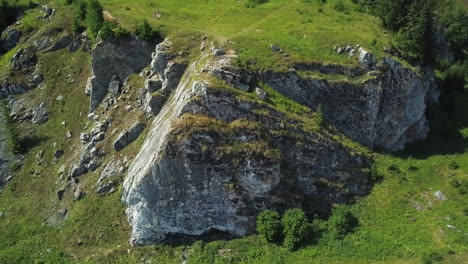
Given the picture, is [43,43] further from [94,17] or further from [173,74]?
[173,74]

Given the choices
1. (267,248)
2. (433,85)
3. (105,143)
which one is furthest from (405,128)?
(105,143)

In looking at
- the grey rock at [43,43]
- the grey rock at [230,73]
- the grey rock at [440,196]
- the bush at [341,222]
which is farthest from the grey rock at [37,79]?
the grey rock at [440,196]

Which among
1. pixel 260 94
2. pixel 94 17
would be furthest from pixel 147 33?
pixel 260 94

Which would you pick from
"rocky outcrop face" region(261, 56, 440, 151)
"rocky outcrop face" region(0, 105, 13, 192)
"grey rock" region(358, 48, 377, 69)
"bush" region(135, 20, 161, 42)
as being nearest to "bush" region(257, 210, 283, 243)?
"rocky outcrop face" region(261, 56, 440, 151)

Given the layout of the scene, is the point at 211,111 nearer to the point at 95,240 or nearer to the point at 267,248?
the point at 267,248

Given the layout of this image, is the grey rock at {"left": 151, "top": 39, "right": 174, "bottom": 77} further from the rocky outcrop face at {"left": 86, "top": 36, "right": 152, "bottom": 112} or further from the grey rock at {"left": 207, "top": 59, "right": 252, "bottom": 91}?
the grey rock at {"left": 207, "top": 59, "right": 252, "bottom": 91}

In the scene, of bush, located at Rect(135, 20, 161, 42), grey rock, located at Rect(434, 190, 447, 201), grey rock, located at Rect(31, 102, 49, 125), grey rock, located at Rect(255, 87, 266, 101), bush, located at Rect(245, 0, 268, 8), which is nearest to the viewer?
grey rock, located at Rect(255, 87, 266, 101)
